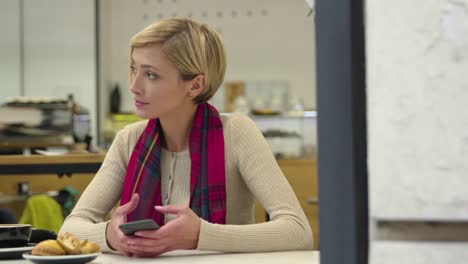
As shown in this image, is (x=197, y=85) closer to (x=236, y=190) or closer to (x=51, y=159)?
(x=236, y=190)

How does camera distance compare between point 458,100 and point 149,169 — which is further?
point 149,169

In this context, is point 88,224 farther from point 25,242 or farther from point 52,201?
point 52,201

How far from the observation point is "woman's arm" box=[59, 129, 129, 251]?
183 cm

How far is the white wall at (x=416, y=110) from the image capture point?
0.28 metres

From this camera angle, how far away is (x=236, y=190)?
1973 mm

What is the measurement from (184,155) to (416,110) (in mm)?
1720

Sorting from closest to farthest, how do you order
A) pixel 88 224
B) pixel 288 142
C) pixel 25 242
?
pixel 25 242
pixel 88 224
pixel 288 142

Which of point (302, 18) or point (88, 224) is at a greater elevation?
point (302, 18)

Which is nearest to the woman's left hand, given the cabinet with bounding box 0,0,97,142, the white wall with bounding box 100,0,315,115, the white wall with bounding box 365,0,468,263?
the white wall with bounding box 365,0,468,263

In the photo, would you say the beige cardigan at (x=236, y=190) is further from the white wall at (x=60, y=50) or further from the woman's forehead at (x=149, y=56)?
the white wall at (x=60, y=50)

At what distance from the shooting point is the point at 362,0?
0.33 metres

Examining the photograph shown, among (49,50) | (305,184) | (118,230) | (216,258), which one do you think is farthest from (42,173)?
(49,50)

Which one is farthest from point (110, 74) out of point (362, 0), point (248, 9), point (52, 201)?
point (362, 0)

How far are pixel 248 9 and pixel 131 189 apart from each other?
634 cm
